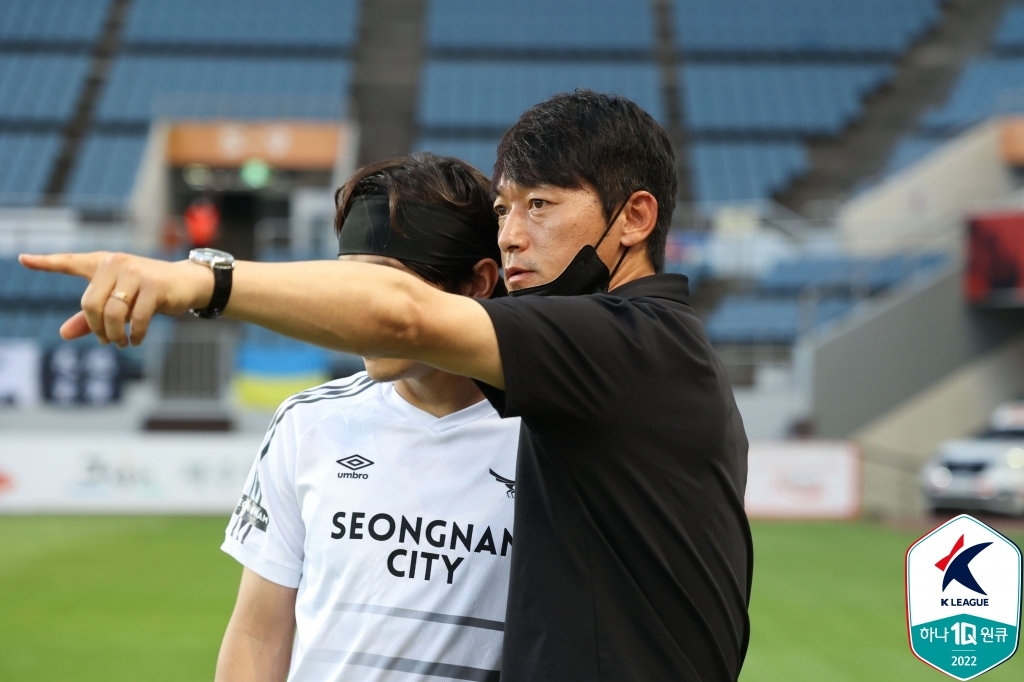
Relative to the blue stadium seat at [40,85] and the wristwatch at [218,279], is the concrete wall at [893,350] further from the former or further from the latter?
the blue stadium seat at [40,85]

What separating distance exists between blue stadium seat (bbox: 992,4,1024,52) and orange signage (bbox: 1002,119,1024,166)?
4492mm

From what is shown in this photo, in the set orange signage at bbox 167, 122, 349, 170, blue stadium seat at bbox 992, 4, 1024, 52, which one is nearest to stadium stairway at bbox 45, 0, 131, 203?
orange signage at bbox 167, 122, 349, 170

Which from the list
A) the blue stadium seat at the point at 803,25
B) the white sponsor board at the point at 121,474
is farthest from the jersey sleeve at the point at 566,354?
the blue stadium seat at the point at 803,25

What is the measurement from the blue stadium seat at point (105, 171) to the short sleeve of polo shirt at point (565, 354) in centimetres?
2124

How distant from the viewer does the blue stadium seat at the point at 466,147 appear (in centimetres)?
2314

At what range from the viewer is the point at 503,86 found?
26.3 metres

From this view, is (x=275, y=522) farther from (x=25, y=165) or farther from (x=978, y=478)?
(x=25, y=165)

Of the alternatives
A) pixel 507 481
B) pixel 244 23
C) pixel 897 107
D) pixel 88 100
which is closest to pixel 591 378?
pixel 507 481

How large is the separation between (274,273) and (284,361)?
51.4 feet

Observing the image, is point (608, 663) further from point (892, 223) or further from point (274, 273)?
point (892, 223)

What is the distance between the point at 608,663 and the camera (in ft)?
5.86

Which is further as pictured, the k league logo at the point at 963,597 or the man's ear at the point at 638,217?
the man's ear at the point at 638,217

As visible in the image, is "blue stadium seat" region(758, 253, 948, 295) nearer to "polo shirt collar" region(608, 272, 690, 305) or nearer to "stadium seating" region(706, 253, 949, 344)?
"stadium seating" region(706, 253, 949, 344)

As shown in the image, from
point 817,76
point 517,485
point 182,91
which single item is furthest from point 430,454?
point 817,76
